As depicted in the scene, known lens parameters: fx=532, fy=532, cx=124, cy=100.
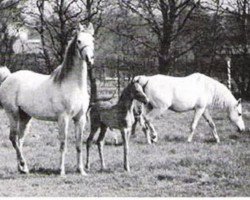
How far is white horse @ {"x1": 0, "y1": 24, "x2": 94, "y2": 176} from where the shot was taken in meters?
6.19

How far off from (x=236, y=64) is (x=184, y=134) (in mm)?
1662

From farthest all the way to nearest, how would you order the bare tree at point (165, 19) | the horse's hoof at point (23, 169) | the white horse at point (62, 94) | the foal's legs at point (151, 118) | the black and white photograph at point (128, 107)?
the bare tree at point (165, 19)
the foal's legs at point (151, 118)
the horse's hoof at point (23, 169)
the white horse at point (62, 94)
the black and white photograph at point (128, 107)

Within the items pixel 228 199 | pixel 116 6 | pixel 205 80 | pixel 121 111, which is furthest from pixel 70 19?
pixel 228 199

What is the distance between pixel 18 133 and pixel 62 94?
1069 millimetres

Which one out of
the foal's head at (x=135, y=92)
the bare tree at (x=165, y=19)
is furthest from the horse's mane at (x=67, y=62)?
the bare tree at (x=165, y=19)

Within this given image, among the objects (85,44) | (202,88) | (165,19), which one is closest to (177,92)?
(202,88)

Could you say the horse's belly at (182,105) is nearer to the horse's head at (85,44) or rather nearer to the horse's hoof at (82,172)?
the horse's hoof at (82,172)

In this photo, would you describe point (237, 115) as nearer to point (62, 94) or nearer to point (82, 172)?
point (82, 172)

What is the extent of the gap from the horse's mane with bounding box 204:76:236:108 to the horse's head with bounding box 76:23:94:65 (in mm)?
4725

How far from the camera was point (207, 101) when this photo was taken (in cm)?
1034

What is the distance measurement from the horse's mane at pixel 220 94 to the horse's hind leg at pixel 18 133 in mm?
4441

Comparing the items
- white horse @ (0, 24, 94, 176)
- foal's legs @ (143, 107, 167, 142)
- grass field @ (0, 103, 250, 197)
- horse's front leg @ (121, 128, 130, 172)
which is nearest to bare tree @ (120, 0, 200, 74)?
foal's legs @ (143, 107, 167, 142)

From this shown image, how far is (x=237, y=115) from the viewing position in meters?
10.3

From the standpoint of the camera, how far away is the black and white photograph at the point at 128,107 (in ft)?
19.6
